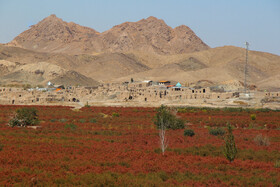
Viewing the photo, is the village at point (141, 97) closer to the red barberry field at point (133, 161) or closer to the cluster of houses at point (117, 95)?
the cluster of houses at point (117, 95)

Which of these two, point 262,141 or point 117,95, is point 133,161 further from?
point 117,95

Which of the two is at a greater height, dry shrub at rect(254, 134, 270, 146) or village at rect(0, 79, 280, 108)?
village at rect(0, 79, 280, 108)

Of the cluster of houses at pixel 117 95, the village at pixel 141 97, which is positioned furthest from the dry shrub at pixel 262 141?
the cluster of houses at pixel 117 95

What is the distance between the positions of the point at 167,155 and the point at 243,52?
6712 inches

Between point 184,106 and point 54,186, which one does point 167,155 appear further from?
point 184,106

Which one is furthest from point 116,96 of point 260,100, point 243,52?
point 243,52

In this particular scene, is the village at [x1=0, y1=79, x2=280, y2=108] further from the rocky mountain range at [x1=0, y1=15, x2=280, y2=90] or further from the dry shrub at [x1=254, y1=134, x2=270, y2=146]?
the rocky mountain range at [x1=0, y1=15, x2=280, y2=90]

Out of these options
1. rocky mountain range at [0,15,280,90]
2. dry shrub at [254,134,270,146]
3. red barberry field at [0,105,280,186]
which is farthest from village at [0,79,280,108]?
rocky mountain range at [0,15,280,90]

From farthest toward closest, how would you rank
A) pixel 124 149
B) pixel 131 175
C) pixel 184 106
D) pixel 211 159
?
pixel 184 106 → pixel 124 149 → pixel 211 159 → pixel 131 175

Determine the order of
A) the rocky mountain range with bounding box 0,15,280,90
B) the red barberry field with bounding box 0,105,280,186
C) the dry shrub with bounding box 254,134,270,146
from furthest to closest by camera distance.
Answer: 1. the rocky mountain range with bounding box 0,15,280,90
2. the dry shrub with bounding box 254,134,270,146
3. the red barberry field with bounding box 0,105,280,186

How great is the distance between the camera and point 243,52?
599ft

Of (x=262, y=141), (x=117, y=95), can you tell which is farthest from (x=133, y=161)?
(x=117, y=95)

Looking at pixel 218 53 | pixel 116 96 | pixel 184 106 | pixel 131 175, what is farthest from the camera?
pixel 218 53

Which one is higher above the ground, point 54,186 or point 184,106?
point 184,106
